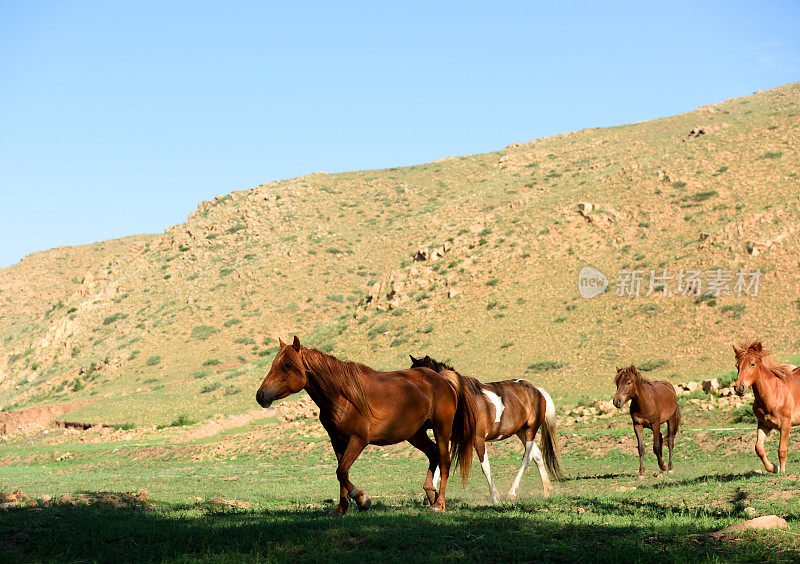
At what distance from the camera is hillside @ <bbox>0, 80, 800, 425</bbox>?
40.4m

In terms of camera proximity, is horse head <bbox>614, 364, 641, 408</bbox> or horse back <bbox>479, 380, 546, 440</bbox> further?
horse head <bbox>614, 364, 641, 408</bbox>

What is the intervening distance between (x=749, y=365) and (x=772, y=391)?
0.69 meters

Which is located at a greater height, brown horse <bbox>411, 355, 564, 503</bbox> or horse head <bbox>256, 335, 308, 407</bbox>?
horse head <bbox>256, 335, 308, 407</bbox>

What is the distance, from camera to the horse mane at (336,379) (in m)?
9.42

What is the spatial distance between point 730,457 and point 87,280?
2952 inches

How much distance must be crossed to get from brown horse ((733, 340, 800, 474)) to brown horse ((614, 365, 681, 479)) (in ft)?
10.8

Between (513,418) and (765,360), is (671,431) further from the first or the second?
(513,418)

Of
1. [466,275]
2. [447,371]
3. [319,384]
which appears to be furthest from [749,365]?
[466,275]

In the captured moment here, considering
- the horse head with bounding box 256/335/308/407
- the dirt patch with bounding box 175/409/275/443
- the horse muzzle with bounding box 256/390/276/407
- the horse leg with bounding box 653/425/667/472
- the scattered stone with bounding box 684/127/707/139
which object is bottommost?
the dirt patch with bounding box 175/409/275/443

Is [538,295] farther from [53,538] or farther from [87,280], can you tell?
[87,280]

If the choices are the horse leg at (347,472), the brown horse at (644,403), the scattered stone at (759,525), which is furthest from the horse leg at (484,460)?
the scattered stone at (759,525)

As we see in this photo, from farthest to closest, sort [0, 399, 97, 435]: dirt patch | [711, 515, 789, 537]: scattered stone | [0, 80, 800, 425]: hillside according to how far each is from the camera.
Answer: [0, 399, 97, 435]: dirt patch
[0, 80, 800, 425]: hillside
[711, 515, 789, 537]: scattered stone

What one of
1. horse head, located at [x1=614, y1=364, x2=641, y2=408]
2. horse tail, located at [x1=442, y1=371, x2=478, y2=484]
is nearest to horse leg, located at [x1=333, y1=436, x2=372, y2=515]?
horse tail, located at [x1=442, y1=371, x2=478, y2=484]

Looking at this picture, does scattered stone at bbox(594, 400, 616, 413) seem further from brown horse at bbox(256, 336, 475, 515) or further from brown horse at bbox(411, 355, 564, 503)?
brown horse at bbox(256, 336, 475, 515)
